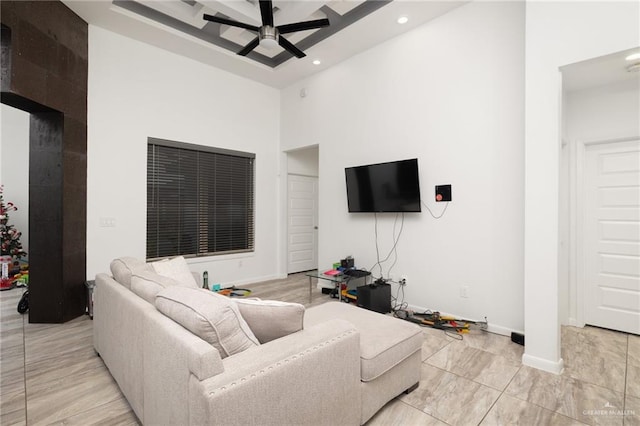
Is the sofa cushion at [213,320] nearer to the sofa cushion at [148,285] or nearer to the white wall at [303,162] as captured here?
the sofa cushion at [148,285]

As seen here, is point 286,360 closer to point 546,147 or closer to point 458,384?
point 458,384

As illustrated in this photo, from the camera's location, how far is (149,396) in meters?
1.46

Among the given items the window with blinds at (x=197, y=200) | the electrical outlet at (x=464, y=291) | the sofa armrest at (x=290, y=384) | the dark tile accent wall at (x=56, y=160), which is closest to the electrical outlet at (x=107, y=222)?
the dark tile accent wall at (x=56, y=160)

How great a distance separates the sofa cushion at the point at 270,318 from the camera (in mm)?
1484

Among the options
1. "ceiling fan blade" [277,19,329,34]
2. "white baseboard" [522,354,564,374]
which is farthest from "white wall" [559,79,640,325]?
"ceiling fan blade" [277,19,329,34]

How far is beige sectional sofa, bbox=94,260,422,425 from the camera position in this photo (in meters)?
1.08

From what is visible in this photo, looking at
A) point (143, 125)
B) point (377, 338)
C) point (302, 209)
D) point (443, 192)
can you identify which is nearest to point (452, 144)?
point (443, 192)

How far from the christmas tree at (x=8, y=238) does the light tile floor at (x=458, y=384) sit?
286 centimetres

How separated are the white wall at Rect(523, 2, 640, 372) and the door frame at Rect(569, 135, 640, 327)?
1268mm

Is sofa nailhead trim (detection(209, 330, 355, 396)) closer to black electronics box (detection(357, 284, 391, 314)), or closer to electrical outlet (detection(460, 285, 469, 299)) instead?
black electronics box (detection(357, 284, 391, 314))

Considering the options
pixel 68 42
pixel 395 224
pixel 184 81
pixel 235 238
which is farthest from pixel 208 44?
pixel 395 224

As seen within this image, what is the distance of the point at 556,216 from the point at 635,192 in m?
1.46

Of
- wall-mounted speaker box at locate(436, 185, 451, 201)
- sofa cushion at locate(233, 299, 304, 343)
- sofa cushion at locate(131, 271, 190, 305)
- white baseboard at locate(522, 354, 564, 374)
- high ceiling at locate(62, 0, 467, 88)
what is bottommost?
white baseboard at locate(522, 354, 564, 374)

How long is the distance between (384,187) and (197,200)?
293 centimetres
